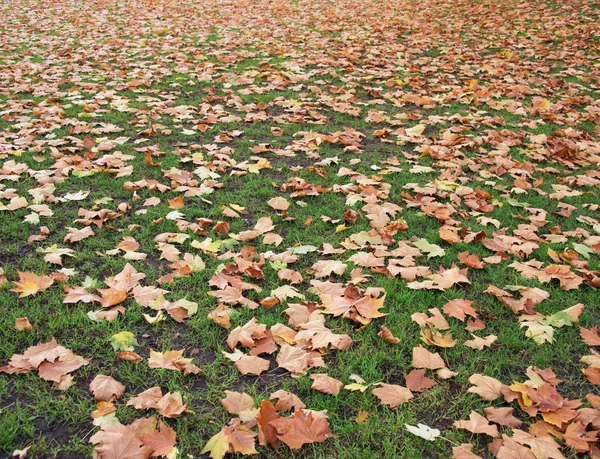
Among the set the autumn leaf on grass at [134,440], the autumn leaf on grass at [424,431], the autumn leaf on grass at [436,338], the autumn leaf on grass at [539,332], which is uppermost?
the autumn leaf on grass at [134,440]

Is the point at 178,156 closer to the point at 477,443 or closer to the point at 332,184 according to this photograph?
the point at 332,184

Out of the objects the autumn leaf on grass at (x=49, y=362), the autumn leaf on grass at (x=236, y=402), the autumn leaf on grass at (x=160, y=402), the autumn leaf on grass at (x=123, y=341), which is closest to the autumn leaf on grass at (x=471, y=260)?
the autumn leaf on grass at (x=236, y=402)

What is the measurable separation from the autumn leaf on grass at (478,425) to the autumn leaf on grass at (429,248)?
4.13 feet

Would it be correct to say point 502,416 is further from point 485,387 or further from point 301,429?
point 301,429

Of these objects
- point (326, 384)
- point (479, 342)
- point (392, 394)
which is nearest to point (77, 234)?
point (326, 384)

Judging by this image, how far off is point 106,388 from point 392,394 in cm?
130

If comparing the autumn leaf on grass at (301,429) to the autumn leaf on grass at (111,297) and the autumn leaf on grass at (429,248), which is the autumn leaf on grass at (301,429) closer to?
the autumn leaf on grass at (111,297)

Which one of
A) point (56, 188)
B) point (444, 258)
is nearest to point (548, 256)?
point (444, 258)

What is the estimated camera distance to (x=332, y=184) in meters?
4.05

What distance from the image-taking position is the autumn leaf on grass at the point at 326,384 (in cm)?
218

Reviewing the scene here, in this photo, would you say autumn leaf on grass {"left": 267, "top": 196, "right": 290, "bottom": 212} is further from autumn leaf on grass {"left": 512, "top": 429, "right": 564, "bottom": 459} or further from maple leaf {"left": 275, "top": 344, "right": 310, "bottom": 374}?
autumn leaf on grass {"left": 512, "top": 429, "right": 564, "bottom": 459}

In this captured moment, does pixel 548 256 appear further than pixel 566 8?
No

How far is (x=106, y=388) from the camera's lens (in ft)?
7.07

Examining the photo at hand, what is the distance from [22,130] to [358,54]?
5.30 metres
